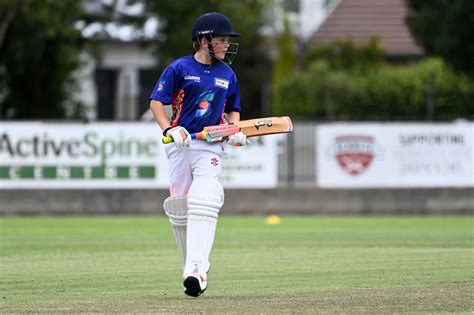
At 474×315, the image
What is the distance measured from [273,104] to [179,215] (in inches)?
1603

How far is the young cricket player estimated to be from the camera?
9156mm

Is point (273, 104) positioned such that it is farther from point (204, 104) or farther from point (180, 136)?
point (180, 136)

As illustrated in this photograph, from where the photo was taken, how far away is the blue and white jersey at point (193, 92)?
9.34 metres

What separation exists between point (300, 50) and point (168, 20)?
14.6m

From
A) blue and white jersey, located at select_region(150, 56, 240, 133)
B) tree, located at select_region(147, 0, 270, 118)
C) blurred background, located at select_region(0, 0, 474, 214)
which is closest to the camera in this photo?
blue and white jersey, located at select_region(150, 56, 240, 133)

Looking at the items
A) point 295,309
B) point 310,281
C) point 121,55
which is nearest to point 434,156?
point 310,281

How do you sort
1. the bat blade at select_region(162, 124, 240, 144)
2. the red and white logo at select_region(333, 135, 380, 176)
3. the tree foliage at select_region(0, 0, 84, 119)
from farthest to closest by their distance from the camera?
1. the tree foliage at select_region(0, 0, 84, 119)
2. the red and white logo at select_region(333, 135, 380, 176)
3. the bat blade at select_region(162, 124, 240, 144)

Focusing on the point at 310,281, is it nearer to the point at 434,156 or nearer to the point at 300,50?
the point at 434,156

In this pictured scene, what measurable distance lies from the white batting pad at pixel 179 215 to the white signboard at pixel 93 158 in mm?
13199

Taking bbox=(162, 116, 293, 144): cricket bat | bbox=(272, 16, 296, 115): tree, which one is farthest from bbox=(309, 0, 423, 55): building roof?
bbox=(162, 116, 293, 144): cricket bat

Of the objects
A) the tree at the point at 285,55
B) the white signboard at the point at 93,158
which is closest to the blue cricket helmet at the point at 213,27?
the white signboard at the point at 93,158

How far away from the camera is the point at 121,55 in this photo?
5834 centimetres

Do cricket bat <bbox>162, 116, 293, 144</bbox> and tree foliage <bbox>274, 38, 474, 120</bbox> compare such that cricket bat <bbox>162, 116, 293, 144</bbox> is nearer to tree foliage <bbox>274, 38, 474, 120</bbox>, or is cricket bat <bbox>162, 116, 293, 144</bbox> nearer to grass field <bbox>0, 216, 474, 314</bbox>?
grass field <bbox>0, 216, 474, 314</bbox>

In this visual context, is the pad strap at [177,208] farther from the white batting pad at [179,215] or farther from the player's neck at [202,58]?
the player's neck at [202,58]
